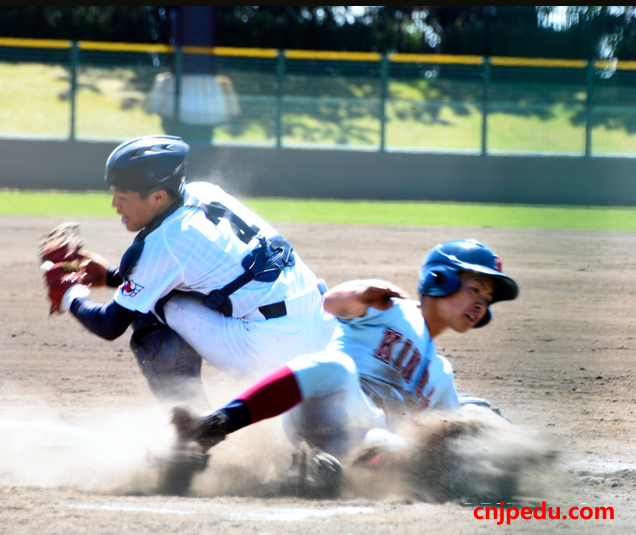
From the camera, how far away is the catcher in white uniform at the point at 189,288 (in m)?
2.68

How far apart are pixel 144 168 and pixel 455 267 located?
43.8 inches

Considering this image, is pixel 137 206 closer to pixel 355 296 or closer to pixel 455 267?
pixel 355 296

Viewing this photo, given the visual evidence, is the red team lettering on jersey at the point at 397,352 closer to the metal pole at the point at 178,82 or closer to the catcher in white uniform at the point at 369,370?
the catcher in white uniform at the point at 369,370

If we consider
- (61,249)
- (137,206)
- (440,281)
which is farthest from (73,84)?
(440,281)

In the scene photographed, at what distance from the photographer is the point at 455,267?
8.44 feet

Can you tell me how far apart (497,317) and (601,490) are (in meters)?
2.85

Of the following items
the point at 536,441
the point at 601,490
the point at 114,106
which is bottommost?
the point at 601,490

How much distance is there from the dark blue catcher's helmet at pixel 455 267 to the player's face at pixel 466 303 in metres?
0.03

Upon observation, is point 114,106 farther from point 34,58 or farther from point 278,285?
point 278,285

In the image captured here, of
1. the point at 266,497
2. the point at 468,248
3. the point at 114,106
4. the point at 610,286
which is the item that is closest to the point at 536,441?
the point at 468,248

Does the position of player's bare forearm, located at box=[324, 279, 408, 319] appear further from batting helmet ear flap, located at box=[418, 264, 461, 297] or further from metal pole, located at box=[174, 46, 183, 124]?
metal pole, located at box=[174, 46, 183, 124]

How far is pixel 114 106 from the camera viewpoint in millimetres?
13922

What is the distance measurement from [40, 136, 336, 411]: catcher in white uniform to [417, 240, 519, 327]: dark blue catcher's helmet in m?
0.51

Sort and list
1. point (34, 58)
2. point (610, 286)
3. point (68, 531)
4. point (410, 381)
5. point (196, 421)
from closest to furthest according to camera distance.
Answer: point (68, 531) < point (196, 421) < point (410, 381) < point (610, 286) < point (34, 58)
